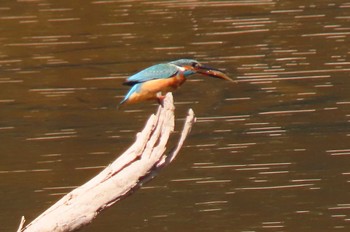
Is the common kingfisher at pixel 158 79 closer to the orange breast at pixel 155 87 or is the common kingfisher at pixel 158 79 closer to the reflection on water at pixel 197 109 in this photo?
the orange breast at pixel 155 87

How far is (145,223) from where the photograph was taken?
5.97 metres

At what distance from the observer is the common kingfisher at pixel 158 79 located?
4.23 m

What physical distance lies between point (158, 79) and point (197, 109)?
3.46 meters

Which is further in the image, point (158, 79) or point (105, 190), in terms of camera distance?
point (158, 79)

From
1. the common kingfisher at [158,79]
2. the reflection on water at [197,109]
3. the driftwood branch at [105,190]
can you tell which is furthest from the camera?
the reflection on water at [197,109]

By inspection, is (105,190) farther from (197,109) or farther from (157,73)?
(197,109)

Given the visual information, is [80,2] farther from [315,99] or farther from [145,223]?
[145,223]

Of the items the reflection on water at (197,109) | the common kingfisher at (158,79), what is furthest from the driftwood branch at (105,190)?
the reflection on water at (197,109)

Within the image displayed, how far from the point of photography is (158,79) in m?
4.23

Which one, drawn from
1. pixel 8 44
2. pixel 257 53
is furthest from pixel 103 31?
pixel 257 53

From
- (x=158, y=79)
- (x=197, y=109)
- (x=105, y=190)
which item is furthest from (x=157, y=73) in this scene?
(x=197, y=109)

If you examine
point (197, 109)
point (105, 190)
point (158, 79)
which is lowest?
point (197, 109)

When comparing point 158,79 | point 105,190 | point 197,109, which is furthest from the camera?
point 197,109

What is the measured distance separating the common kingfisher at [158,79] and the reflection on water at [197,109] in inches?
65.6
